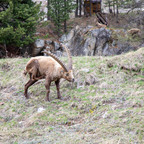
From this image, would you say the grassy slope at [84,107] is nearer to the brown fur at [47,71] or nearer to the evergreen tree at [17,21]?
the brown fur at [47,71]

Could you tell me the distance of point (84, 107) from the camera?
688 centimetres

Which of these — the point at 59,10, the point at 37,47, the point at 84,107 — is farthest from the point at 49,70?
the point at 59,10

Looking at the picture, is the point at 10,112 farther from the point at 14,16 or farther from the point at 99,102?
the point at 14,16

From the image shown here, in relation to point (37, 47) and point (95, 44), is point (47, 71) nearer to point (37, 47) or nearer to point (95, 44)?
point (37, 47)

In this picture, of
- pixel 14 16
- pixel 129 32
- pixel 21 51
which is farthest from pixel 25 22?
pixel 129 32

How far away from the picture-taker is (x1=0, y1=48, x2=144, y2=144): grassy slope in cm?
507

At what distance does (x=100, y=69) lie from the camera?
952 cm

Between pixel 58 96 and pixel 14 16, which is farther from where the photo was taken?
pixel 14 16

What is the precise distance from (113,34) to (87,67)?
455 inches

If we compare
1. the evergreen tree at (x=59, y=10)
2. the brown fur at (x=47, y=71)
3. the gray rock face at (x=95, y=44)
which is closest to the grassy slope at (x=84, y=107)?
the brown fur at (x=47, y=71)

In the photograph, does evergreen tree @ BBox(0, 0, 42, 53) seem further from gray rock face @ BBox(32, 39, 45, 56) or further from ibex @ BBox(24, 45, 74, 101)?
ibex @ BBox(24, 45, 74, 101)

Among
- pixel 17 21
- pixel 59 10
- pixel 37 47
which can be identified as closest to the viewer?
pixel 17 21

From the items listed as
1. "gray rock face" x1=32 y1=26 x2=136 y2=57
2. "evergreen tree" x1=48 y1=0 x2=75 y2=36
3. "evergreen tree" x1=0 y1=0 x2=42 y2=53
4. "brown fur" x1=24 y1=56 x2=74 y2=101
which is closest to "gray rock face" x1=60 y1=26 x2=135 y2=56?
"gray rock face" x1=32 y1=26 x2=136 y2=57

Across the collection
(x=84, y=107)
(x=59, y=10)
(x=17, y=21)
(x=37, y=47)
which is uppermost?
(x=59, y=10)
